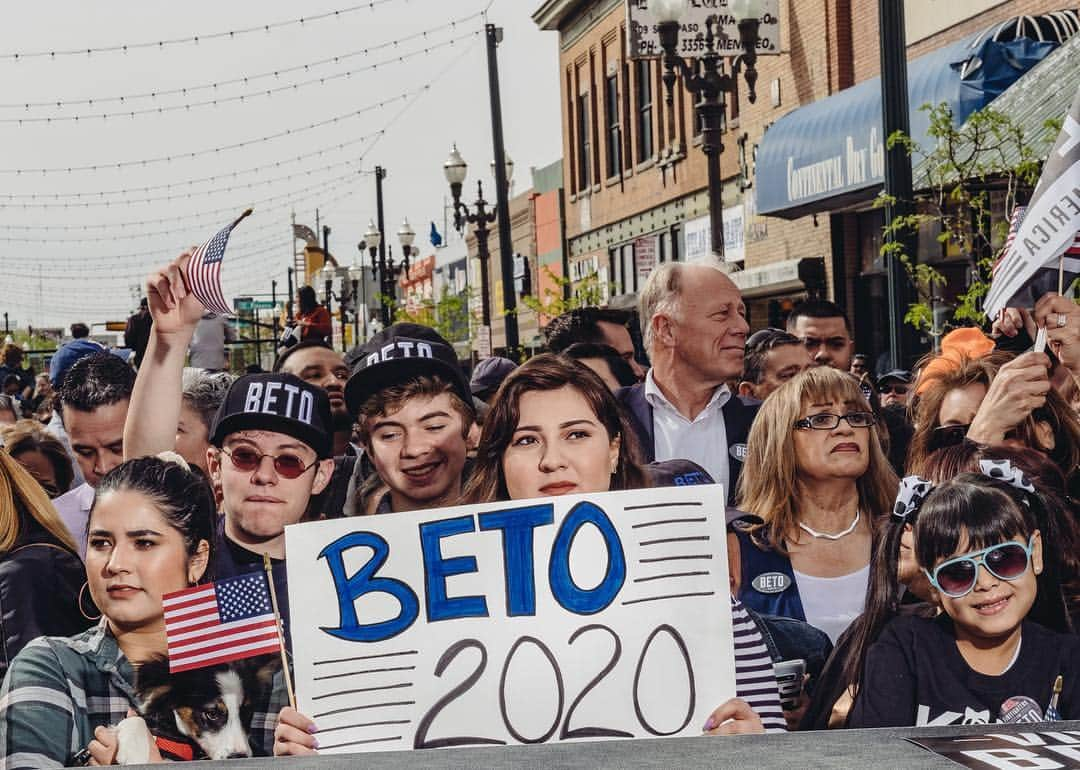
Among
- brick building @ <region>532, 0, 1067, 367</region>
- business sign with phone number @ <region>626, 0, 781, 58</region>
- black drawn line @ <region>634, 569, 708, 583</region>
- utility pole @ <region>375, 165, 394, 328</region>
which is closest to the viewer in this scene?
black drawn line @ <region>634, 569, 708, 583</region>

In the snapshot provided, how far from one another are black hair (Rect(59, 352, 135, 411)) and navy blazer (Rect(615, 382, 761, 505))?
1839 millimetres

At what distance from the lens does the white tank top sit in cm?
423

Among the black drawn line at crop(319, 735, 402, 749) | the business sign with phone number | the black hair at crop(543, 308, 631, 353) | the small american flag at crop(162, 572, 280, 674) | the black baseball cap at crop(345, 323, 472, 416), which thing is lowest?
the black drawn line at crop(319, 735, 402, 749)

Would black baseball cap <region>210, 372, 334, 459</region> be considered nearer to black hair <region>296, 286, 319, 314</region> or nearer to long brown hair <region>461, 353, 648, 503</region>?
long brown hair <region>461, 353, 648, 503</region>

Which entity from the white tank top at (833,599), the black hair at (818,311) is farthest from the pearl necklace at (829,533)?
the black hair at (818,311)

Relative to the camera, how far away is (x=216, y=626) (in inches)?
129

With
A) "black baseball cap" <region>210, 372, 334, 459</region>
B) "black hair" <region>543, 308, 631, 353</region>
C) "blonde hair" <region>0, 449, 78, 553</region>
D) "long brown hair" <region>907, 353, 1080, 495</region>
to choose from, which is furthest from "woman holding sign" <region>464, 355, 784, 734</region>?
"black hair" <region>543, 308, 631, 353</region>

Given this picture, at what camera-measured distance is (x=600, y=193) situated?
38.3 meters

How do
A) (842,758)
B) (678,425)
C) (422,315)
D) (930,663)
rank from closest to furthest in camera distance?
(842,758) → (930,663) → (678,425) → (422,315)

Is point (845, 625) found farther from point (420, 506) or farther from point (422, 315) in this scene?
point (422, 315)

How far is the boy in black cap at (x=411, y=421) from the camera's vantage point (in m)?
4.33

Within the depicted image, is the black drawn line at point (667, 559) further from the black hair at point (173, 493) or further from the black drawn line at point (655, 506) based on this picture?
the black hair at point (173, 493)

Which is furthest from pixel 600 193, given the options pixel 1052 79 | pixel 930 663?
pixel 930 663

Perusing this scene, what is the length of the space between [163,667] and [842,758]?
2.20m
